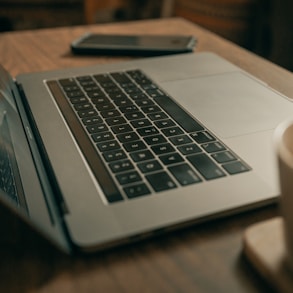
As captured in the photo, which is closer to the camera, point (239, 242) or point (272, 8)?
point (239, 242)

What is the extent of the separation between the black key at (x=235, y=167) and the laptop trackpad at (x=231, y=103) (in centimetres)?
6

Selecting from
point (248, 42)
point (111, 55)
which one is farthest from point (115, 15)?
point (111, 55)

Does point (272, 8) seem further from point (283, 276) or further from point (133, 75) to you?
point (283, 276)

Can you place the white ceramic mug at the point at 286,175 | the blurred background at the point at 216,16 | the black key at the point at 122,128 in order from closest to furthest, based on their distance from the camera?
the white ceramic mug at the point at 286,175, the black key at the point at 122,128, the blurred background at the point at 216,16

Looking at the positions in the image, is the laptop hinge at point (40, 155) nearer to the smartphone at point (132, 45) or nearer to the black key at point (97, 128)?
the black key at point (97, 128)

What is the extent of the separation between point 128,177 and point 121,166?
0.02 meters

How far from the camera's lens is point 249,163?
385 millimetres

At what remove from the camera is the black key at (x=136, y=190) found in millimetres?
343

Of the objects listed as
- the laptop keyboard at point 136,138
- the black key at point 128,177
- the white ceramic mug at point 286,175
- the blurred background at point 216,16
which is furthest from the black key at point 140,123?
the blurred background at point 216,16

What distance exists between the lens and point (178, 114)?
1.59ft

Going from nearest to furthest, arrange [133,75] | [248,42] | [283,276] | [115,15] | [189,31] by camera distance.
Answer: [283,276] → [133,75] → [189,31] → [248,42] → [115,15]

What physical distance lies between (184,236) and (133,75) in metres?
0.32

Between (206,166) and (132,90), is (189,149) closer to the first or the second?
(206,166)

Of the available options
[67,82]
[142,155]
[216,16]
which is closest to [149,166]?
[142,155]
